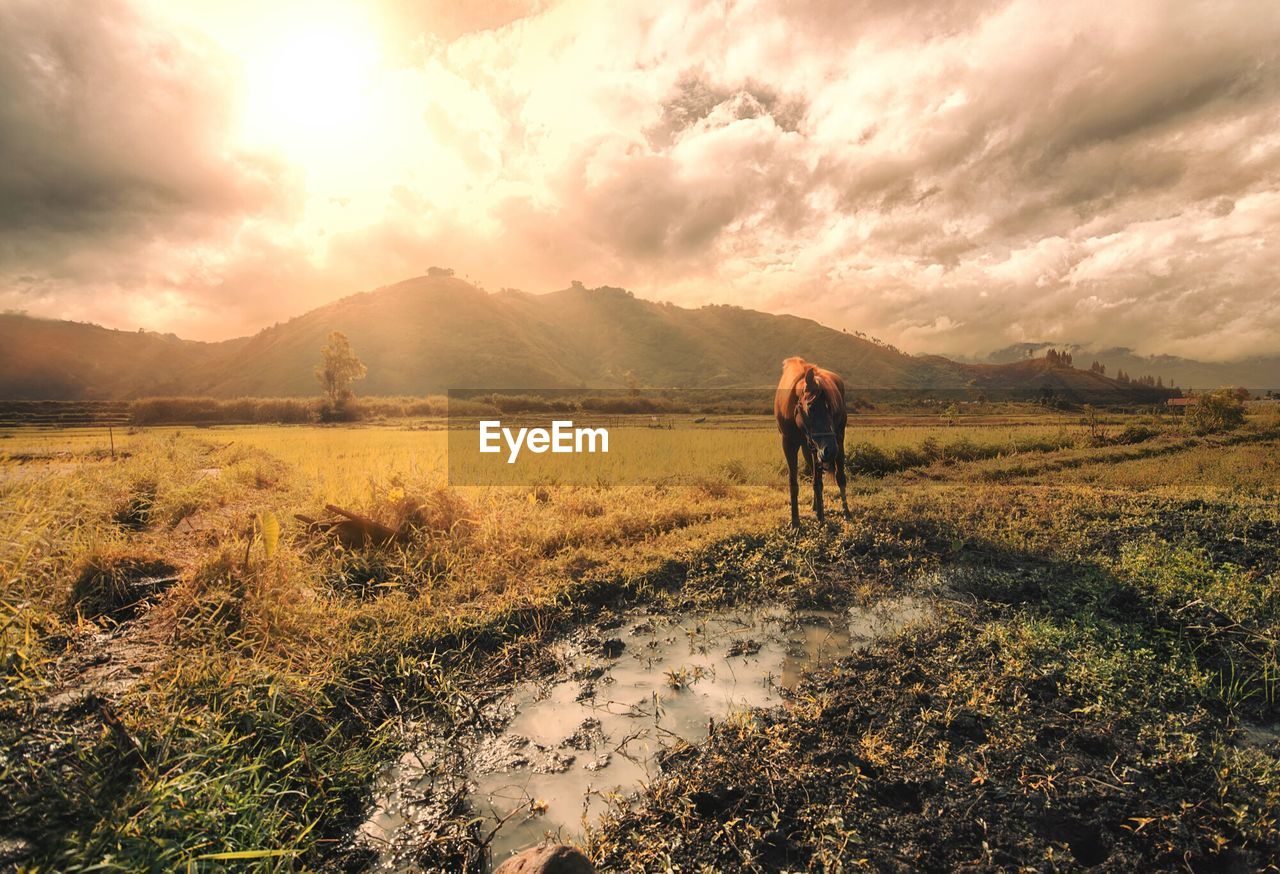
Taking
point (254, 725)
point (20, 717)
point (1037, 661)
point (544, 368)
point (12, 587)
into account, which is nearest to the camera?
point (20, 717)

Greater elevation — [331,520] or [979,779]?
[331,520]

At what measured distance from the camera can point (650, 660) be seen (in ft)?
16.4

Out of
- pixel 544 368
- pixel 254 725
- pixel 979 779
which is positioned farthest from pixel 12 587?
pixel 544 368

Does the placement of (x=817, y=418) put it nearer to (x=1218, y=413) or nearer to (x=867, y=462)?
(x=867, y=462)

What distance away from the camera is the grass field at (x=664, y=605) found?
265 cm

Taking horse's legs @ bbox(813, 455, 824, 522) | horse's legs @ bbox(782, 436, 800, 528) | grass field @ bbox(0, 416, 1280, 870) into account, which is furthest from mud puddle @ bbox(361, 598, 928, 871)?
horse's legs @ bbox(813, 455, 824, 522)

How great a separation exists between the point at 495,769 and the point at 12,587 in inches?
157

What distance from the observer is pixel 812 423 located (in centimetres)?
877

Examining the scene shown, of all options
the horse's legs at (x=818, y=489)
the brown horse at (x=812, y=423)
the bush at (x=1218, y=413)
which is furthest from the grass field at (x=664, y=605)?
the bush at (x=1218, y=413)

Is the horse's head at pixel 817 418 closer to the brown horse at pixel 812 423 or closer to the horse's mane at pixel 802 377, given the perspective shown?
the brown horse at pixel 812 423

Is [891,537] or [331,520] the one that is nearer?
[331,520]

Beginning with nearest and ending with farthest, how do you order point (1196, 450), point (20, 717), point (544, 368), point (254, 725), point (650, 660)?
point (20, 717)
point (254, 725)
point (650, 660)
point (1196, 450)
point (544, 368)

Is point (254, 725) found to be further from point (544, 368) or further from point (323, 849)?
point (544, 368)

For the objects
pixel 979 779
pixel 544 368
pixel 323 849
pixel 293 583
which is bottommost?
pixel 323 849
